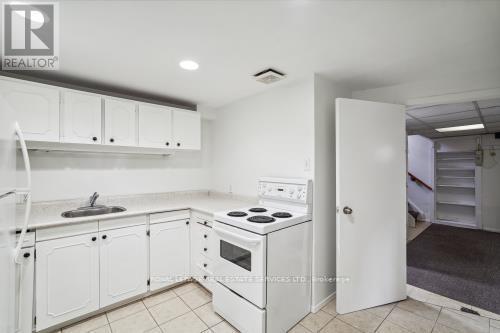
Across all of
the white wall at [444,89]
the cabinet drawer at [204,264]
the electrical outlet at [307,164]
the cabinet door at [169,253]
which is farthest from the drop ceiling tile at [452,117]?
the cabinet door at [169,253]

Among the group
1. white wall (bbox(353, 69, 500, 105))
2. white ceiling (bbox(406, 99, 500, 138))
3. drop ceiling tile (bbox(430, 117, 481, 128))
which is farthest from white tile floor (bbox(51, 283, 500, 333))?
drop ceiling tile (bbox(430, 117, 481, 128))

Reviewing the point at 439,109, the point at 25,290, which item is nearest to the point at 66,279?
the point at 25,290

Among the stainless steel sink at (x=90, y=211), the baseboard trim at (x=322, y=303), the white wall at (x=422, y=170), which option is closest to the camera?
the baseboard trim at (x=322, y=303)

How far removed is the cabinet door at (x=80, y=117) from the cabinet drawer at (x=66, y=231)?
2.70 ft

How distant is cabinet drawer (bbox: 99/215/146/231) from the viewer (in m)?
1.98

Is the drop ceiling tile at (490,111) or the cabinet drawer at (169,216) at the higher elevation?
the drop ceiling tile at (490,111)

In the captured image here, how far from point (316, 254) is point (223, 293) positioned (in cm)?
93

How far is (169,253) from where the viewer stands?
2.38 m

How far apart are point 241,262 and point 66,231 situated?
149cm

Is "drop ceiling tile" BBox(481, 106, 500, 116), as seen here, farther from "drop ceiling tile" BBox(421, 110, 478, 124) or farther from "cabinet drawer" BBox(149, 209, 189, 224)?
"cabinet drawer" BBox(149, 209, 189, 224)

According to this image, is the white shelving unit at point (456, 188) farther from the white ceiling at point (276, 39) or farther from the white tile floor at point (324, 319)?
the white ceiling at point (276, 39)

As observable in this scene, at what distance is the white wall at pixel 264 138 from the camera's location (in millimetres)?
2127

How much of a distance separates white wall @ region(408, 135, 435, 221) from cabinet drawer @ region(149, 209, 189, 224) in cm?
633

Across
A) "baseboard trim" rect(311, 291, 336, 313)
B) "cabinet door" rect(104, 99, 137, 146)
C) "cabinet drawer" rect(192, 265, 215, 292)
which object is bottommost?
"baseboard trim" rect(311, 291, 336, 313)
